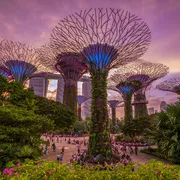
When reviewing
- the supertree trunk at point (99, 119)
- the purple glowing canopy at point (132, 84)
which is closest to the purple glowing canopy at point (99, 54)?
the supertree trunk at point (99, 119)

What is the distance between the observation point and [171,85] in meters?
50.9

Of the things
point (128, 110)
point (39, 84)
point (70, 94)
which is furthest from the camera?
point (39, 84)

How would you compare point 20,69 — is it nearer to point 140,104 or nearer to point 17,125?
point 17,125

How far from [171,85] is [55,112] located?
43.3 m

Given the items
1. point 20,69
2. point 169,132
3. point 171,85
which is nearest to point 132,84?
point 171,85

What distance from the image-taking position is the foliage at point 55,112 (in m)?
21.8

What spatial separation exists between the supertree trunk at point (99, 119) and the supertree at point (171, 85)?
40.5 metres

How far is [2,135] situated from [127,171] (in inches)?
334

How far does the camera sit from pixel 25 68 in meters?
37.6

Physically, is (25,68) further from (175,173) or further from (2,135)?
(175,173)

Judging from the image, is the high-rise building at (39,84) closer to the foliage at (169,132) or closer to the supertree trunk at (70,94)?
the supertree trunk at (70,94)

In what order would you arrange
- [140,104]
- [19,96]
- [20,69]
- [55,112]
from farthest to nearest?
[140,104] → [20,69] → [55,112] → [19,96]

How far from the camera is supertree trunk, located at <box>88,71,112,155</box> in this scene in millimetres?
15945

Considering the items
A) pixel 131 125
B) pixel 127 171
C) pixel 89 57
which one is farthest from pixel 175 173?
pixel 131 125
